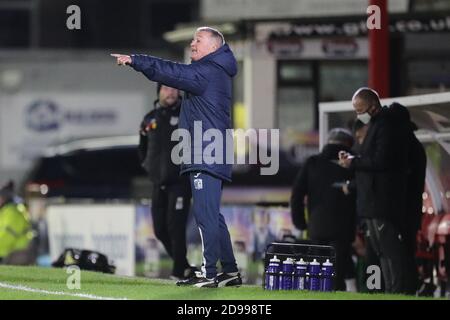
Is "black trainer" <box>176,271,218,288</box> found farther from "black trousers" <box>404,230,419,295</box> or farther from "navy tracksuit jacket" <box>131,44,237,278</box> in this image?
"black trousers" <box>404,230,419,295</box>

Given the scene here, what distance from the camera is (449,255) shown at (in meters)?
15.7

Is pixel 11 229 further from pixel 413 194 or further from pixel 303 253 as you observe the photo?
pixel 303 253

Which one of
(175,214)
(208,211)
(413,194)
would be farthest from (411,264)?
(208,211)

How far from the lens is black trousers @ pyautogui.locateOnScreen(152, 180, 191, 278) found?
15.5 m

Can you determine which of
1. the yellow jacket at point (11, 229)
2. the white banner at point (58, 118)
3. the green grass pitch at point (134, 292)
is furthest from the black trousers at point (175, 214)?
the white banner at point (58, 118)

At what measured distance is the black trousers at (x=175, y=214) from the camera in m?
15.5

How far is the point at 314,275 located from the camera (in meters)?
13.1

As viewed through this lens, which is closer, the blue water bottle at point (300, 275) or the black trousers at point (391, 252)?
the blue water bottle at point (300, 275)

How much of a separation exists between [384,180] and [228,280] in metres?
2.02

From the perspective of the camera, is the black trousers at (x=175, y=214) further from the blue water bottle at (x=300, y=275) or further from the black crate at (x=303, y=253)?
the blue water bottle at (x=300, y=275)

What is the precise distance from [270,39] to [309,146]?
246cm

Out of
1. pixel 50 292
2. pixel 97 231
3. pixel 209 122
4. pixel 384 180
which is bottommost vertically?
pixel 50 292

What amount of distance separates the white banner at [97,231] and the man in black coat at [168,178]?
4203mm
